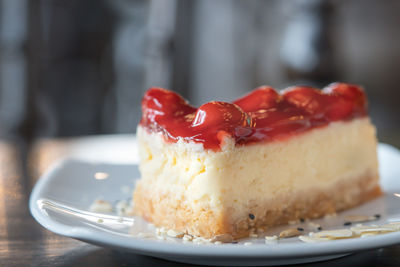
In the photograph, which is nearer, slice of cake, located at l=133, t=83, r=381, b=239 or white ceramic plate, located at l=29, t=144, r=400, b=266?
white ceramic plate, located at l=29, t=144, r=400, b=266

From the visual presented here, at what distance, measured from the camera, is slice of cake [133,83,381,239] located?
3.84 ft

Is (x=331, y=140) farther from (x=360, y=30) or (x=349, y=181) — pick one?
(x=360, y=30)

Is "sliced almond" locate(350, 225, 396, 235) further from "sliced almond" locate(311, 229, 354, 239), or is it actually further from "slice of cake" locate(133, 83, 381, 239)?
"slice of cake" locate(133, 83, 381, 239)

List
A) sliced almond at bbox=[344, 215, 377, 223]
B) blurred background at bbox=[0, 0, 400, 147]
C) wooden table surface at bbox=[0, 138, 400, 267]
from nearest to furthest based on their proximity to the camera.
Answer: wooden table surface at bbox=[0, 138, 400, 267]
sliced almond at bbox=[344, 215, 377, 223]
blurred background at bbox=[0, 0, 400, 147]

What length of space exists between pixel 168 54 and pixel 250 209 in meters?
3.62

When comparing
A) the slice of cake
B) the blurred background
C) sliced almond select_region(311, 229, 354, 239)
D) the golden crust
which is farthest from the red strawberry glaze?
the blurred background

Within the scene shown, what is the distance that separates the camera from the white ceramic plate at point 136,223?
0.88 m


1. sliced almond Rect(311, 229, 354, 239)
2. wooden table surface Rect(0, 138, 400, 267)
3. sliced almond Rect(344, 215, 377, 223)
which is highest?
sliced almond Rect(311, 229, 354, 239)

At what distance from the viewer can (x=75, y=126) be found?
14.6ft

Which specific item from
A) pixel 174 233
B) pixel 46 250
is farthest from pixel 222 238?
pixel 46 250

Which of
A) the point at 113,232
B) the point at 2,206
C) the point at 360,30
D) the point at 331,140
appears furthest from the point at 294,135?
the point at 360,30

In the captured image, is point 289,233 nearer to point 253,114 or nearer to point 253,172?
point 253,172

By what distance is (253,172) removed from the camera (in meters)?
1.24

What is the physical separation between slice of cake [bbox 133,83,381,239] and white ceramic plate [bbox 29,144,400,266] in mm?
62
